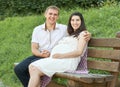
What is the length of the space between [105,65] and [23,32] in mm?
5656

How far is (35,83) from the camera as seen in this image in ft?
19.7

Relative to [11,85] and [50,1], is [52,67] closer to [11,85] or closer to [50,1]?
[11,85]

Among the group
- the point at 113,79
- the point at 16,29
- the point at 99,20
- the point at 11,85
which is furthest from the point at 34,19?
the point at 113,79

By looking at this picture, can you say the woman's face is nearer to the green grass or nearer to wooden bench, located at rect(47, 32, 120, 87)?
wooden bench, located at rect(47, 32, 120, 87)

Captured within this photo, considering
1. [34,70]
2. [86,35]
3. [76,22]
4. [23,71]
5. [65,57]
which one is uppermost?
[76,22]

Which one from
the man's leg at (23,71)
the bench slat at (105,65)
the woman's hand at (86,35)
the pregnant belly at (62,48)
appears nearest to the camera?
the bench slat at (105,65)

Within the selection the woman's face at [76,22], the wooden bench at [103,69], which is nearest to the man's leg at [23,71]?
the wooden bench at [103,69]

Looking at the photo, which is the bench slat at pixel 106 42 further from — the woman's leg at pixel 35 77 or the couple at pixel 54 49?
the woman's leg at pixel 35 77

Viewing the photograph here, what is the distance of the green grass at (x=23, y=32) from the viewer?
8.87m

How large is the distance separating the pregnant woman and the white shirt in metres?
0.21

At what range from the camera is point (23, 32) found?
11461 mm

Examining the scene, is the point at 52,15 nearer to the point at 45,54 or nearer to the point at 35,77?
the point at 45,54

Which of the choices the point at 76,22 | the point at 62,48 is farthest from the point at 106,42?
the point at 62,48

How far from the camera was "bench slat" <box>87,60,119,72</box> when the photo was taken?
588 cm
